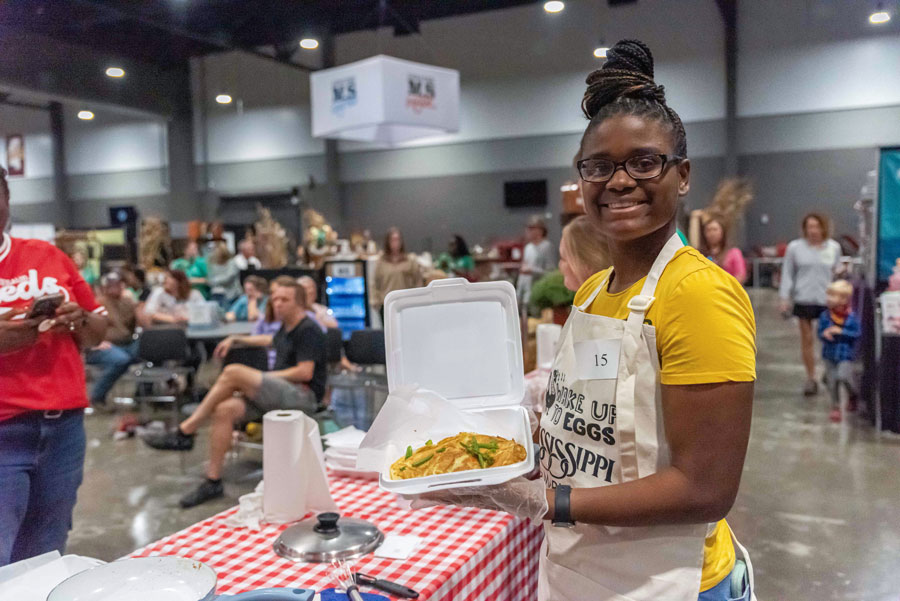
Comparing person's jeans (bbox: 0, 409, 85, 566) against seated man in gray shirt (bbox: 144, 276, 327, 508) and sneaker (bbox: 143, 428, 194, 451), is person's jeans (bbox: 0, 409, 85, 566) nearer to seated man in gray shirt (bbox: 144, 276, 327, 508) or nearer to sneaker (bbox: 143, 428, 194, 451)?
seated man in gray shirt (bbox: 144, 276, 327, 508)

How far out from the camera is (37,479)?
2.06m

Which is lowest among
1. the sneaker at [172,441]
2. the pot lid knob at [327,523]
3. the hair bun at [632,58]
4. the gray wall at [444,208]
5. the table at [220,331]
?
the sneaker at [172,441]

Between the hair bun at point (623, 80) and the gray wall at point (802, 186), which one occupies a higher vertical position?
the gray wall at point (802, 186)

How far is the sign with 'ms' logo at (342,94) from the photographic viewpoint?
23.5 feet

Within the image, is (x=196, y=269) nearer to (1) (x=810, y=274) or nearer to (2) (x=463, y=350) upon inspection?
(1) (x=810, y=274)

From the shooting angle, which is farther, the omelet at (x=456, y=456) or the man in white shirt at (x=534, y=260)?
the man in white shirt at (x=534, y=260)

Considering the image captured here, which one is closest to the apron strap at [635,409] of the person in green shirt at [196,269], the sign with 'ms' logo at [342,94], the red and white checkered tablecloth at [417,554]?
the red and white checkered tablecloth at [417,554]

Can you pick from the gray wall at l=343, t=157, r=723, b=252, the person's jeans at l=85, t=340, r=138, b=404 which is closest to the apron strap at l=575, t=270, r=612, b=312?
the person's jeans at l=85, t=340, r=138, b=404

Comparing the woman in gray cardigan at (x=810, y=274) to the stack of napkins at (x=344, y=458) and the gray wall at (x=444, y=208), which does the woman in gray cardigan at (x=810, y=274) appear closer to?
the stack of napkins at (x=344, y=458)

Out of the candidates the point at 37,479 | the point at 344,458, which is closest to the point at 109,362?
the point at 37,479

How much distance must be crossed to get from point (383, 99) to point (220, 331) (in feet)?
9.10

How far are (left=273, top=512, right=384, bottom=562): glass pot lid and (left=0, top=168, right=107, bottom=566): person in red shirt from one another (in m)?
0.88

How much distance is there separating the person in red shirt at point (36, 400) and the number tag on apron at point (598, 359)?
5.37 ft

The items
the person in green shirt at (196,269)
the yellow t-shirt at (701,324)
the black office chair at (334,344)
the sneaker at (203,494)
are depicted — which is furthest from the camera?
the person in green shirt at (196,269)
